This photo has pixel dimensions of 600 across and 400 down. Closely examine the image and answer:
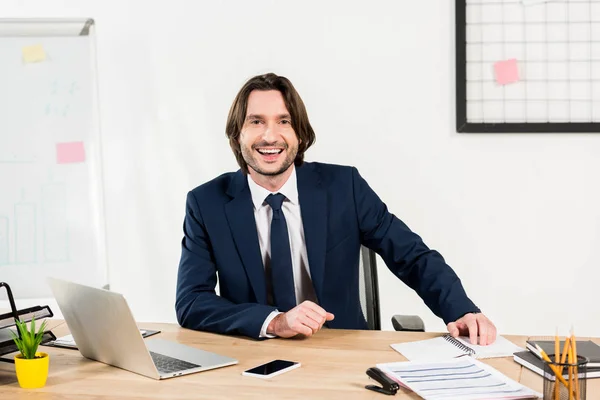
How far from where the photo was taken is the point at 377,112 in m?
2.97

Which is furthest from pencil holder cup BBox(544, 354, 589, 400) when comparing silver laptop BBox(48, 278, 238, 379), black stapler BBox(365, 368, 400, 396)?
silver laptop BBox(48, 278, 238, 379)

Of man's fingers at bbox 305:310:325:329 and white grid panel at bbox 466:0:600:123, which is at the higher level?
white grid panel at bbox 466:0:600:123

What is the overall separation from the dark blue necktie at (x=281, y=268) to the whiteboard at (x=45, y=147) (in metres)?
1.24

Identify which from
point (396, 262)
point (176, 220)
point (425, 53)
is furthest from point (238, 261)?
point (425, 53)

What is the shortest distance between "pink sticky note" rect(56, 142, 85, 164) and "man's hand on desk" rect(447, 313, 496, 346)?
1832mm

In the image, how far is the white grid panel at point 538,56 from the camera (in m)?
2.88

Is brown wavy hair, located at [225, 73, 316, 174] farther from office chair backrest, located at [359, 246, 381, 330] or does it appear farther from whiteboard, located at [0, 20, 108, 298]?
whiteboard, located at [0, 20, 108, 298]

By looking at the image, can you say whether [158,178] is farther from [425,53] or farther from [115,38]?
[425,53]

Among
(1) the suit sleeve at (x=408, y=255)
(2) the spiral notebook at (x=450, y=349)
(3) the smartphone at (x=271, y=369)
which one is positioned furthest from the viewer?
(1) the suit sleeve at (x=408, y=255)

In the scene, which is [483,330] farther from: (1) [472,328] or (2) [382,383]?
(2) [382,383]

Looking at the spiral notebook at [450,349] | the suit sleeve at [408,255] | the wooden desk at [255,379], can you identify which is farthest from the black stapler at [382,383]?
the suit sleeve at [408,255]

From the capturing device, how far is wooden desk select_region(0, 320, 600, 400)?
142 centimetres

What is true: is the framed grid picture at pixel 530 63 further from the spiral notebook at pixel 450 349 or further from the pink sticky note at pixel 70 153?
the pink sticky note at pixel 70 153

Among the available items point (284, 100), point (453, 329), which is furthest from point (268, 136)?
point (453, 329)
